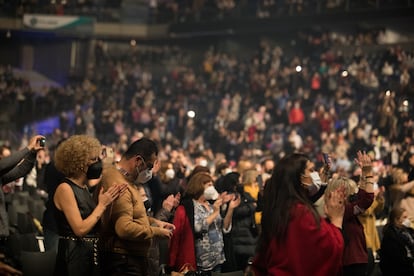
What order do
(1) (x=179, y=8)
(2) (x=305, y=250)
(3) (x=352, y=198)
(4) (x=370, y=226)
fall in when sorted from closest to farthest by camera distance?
(2) (x=305, y=250) < (3) (x=352, y=198) < (4) (x=370, y=226) < (1) (x=179, y=8)

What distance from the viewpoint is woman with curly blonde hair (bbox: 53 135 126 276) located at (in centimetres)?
647

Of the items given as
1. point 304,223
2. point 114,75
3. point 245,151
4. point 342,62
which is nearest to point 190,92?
point 114,75

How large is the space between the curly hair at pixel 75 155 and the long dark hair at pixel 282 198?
1498 mm

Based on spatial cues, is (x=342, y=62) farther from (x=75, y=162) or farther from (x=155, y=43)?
(x=75, y=162)

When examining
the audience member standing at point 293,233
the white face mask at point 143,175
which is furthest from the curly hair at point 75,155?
the audience member standing at point 293,233

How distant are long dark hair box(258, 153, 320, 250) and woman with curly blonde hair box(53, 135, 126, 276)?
113 centimetres

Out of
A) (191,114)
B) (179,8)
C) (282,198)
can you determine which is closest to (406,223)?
(282,198)

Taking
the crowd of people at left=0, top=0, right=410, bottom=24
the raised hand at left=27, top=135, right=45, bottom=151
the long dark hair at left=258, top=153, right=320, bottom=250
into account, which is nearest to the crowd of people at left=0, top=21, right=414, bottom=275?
the long dark hair at left=258, top=153, right=320, bottom=250

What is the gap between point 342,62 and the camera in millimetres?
27812

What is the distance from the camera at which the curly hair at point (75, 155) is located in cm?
681

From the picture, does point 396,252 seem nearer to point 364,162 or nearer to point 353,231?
point 353,231

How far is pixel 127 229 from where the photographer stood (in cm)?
645

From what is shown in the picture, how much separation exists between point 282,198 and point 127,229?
3.93ft

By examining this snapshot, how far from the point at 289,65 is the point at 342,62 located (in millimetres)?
2491
